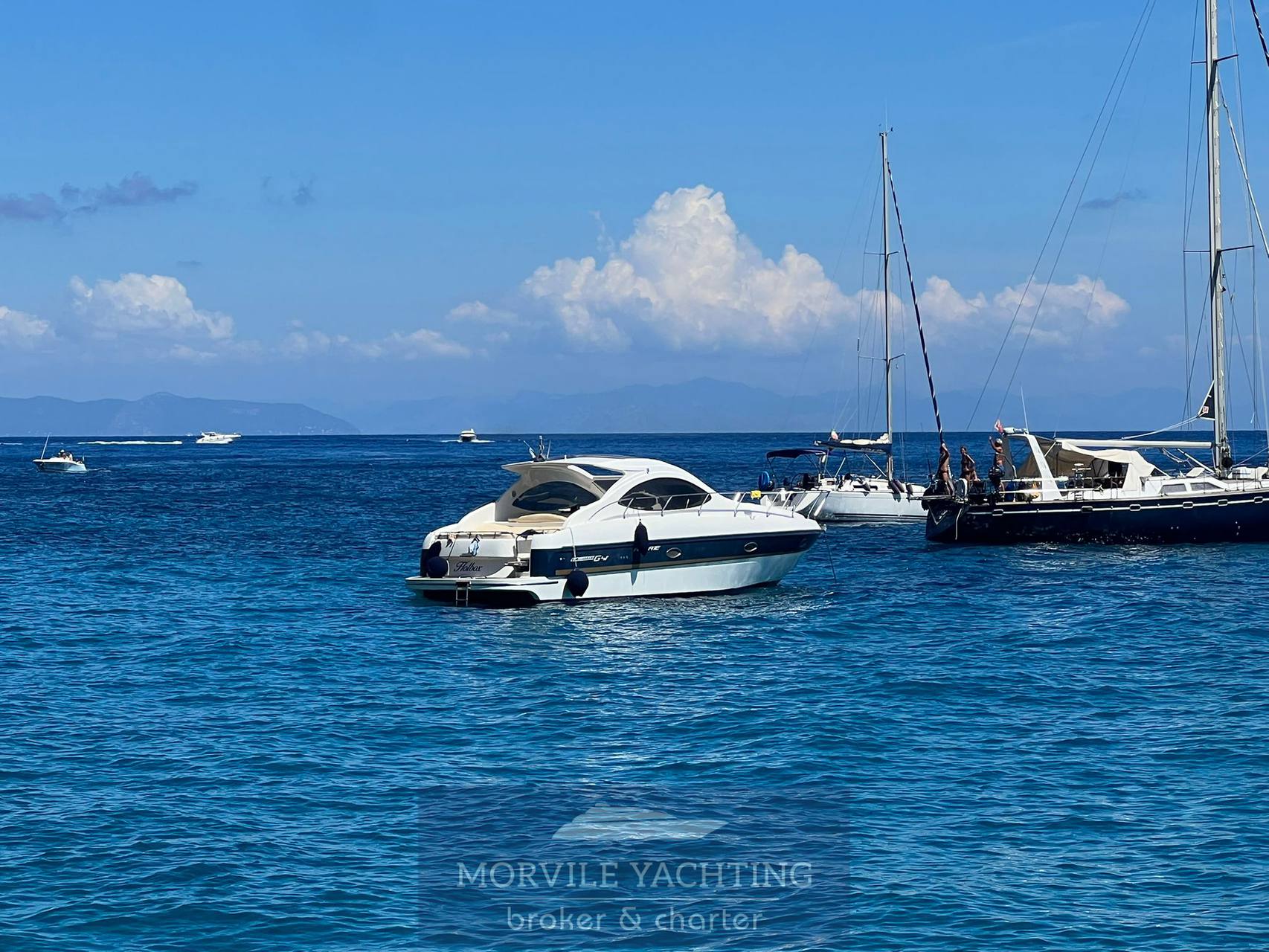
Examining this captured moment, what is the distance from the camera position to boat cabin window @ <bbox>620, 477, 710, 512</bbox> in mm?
34656

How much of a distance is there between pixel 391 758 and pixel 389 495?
7751 centimetres

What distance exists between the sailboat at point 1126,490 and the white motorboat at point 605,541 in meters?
13.8

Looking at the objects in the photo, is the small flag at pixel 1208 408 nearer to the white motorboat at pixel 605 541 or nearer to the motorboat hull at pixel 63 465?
the white motorboat at pixel 605 541

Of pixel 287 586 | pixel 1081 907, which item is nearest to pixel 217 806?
pixel 1081 907

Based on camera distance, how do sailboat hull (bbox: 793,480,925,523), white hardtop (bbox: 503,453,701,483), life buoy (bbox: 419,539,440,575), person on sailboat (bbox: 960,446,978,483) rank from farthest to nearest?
sailboat hull (bbox: 793,480,925,523)
person on sailboat (bbox: 960,446,978,483)
white hardtop (bbox: 503,453,701,483)
life buoy (bbox: 419,539,440,575)

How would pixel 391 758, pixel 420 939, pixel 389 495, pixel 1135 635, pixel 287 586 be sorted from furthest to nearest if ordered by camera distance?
pixel 389 495, pixel 287 586, pixel 1135 635, pixel 391 758, pixel 420 939

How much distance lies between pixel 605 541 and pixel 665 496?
2.32m

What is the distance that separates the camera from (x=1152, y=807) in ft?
54.7

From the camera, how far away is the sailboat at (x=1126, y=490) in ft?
155

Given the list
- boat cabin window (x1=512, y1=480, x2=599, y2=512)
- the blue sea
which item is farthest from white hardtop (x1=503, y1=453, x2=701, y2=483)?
the blue sea

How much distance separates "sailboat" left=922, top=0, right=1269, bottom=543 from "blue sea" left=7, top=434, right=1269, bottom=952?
9.88 meters

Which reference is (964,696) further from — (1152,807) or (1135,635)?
(1135,635)

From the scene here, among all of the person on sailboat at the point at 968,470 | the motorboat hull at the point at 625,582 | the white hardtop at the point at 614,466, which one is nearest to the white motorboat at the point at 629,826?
the motorboat hull at the point at 625,582

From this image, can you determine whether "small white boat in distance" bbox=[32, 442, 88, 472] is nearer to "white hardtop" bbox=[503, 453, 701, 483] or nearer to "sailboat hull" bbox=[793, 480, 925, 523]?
Result: "sailboat hull" bbox=[793, 480, 925, 523]
